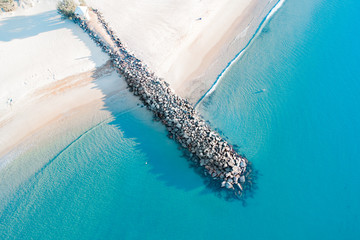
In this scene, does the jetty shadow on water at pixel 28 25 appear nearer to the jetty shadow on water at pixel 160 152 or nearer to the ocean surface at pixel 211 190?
the jetty shadow on water at pixel 160 152

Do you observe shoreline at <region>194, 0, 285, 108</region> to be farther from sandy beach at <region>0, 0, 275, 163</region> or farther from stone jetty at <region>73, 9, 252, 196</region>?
stone jetty at <region>73, 9, 252, 196</region>

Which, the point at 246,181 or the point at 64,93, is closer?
the point at 246,181

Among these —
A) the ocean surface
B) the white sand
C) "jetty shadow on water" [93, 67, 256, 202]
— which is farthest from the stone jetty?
the white sand

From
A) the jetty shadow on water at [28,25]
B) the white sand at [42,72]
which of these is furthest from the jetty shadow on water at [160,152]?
the jetty shadow on water at [28,25]

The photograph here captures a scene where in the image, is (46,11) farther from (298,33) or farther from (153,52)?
(298,33)

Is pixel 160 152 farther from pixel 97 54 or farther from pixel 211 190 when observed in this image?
pixel 97 54

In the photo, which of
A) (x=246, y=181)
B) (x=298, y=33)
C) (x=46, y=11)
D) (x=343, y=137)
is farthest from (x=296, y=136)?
(x=46, y=11)

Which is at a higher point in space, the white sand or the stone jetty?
the stone jetty
